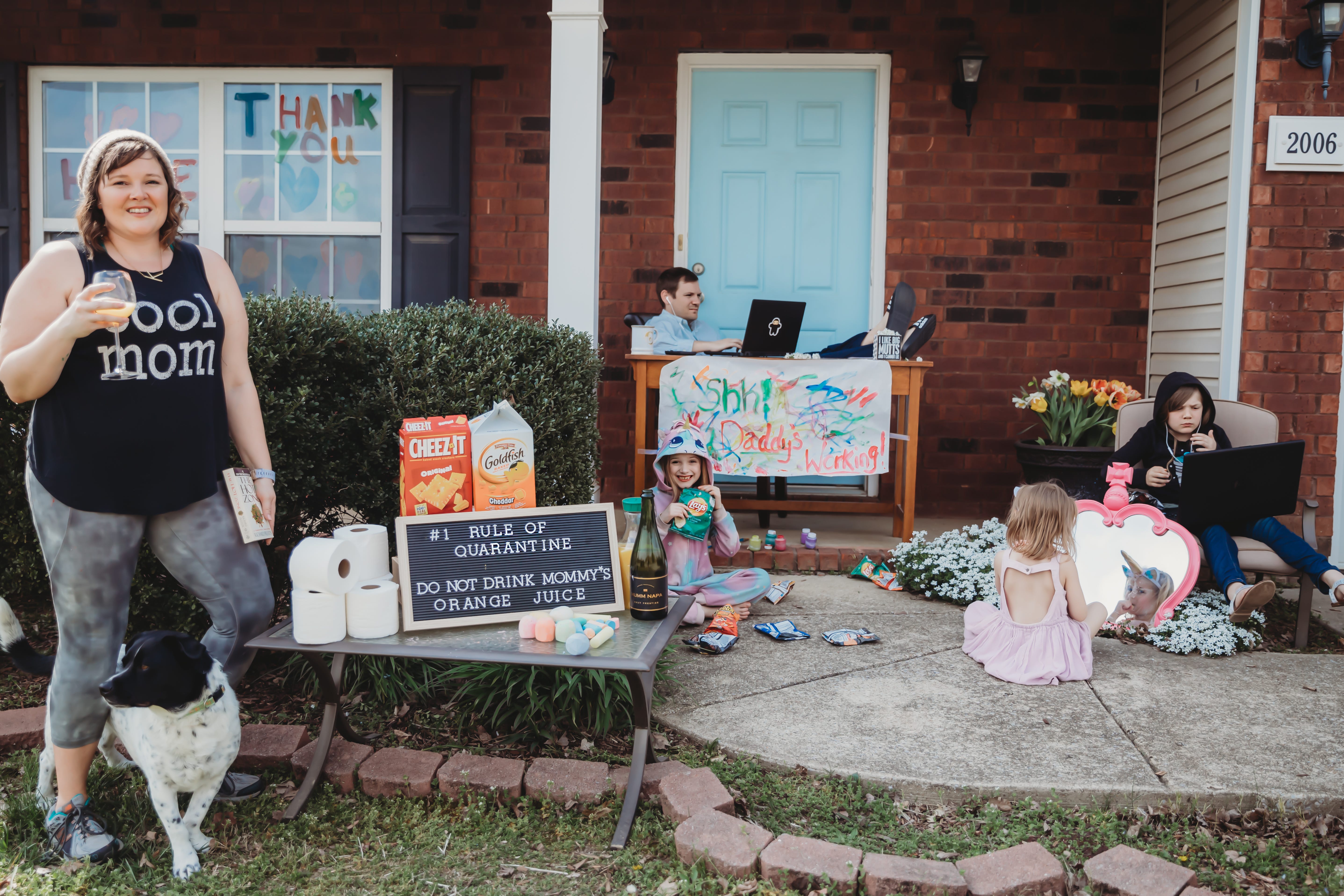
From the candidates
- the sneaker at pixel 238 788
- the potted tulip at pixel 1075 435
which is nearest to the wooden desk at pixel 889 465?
the potted tulip at pixel 1075 435

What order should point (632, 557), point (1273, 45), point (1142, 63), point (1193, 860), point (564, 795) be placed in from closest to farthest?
point (1193, 860) < point (564, 795) < point (632, 557) < point (1273, 45) < point (1142, 63)

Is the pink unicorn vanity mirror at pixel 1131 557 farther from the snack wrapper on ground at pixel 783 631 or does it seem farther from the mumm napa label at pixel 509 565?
the mumm napa label at pixel 509 565

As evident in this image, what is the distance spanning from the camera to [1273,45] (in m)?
4.51

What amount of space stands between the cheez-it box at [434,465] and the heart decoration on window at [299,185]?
3771 mm

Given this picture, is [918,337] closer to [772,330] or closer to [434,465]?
[772,330]

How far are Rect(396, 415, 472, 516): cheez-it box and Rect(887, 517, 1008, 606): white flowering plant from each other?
88.1 inches

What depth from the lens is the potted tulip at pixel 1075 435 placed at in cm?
482

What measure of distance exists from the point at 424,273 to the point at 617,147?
4.43 ft

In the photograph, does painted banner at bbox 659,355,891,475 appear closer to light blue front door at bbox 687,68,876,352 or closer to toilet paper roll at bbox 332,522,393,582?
light blue front door at bbox 687,68,876,352

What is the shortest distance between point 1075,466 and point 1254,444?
2.91ft

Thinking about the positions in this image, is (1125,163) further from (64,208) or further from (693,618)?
Answer: (64,208)

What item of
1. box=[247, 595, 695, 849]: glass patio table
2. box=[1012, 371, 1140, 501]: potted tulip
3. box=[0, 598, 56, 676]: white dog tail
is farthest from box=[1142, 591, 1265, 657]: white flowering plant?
box=[0, 598, 56, 676]: white dog tail

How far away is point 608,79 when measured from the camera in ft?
18.2

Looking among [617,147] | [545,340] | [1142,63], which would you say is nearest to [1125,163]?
[1142,63]
